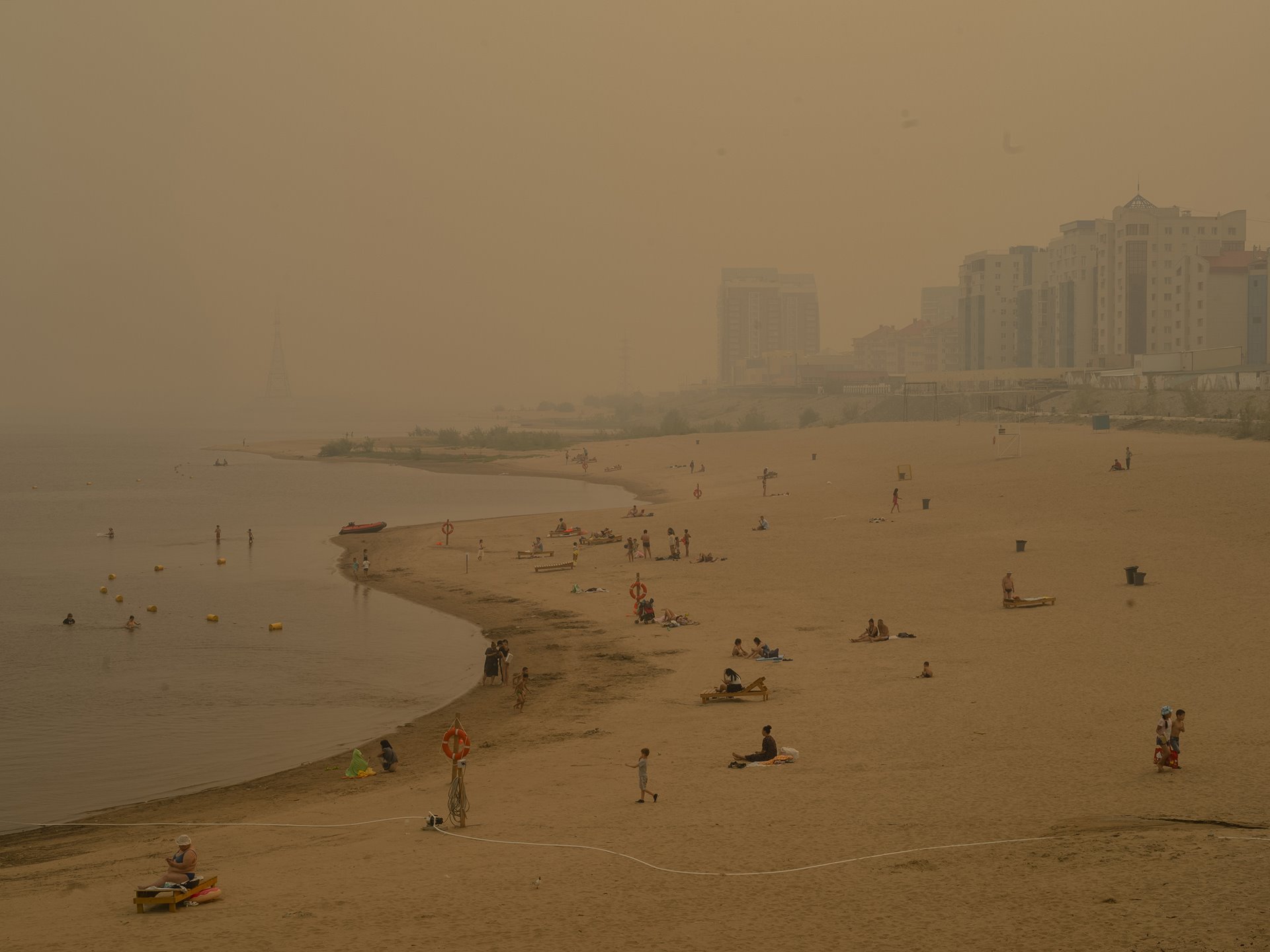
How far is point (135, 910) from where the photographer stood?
40.3ft

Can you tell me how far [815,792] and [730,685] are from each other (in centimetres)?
610

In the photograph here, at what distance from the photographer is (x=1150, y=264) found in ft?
361

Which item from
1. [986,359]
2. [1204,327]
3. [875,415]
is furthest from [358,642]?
[986,359]

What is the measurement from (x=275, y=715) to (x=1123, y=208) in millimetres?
112455

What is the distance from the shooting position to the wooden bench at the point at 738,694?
21.0 meters

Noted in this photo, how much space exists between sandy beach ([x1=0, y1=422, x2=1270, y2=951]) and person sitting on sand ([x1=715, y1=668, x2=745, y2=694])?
0.48 metres

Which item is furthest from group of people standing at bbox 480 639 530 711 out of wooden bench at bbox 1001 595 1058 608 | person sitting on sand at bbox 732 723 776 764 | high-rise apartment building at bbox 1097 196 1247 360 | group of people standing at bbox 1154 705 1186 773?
high-rise apartment building at bbox 1097 196 1247 360

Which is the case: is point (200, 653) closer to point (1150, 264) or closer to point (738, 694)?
point (738, 694)

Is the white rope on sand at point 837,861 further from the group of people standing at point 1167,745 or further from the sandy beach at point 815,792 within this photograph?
the group of people standing at point 1167,745

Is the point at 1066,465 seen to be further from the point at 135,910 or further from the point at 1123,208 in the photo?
the point at 1123,208

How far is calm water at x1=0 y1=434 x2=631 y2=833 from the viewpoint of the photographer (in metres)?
20.6

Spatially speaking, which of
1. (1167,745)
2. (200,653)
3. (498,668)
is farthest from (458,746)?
(200,653)

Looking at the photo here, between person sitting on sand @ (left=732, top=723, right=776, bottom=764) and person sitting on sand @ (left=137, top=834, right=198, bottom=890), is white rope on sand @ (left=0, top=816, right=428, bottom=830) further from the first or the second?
person sitting on sand @ (left=732, top=723, right=776, bottom=764)

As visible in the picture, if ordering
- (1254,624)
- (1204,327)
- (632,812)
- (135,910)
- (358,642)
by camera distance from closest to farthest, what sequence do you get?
(135,910), (632,812), (1254,624), (358,642), (1204,327)
